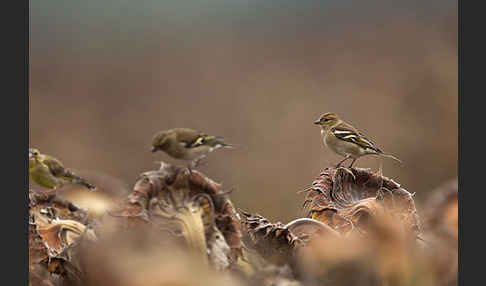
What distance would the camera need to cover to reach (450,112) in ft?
9.32

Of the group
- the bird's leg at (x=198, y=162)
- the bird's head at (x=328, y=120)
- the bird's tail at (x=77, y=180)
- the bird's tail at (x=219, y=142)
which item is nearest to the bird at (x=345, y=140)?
the bird's head at (x=328, y=120)

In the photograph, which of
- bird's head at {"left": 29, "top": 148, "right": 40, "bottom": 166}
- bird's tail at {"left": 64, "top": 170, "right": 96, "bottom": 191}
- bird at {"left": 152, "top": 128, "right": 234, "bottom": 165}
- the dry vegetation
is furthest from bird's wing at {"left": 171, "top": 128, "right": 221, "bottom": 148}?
bird's tail at {"left": 64, "top": 170, "right": 96, "bottom": 191}

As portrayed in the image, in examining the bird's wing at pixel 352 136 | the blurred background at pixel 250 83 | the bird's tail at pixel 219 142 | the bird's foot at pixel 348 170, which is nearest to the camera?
the bird's tail at pixel 219 142

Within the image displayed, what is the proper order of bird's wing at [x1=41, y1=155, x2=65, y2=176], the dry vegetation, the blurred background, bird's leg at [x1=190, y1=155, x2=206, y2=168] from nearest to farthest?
the dry vegetation, bird's leg at [x1=190, y1=155, x2=206, y2=168], the blurred background, bird's wing at [x1=41, y1=155, x2=65, y2=176]

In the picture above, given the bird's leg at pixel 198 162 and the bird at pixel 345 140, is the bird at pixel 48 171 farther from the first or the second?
the bird at pixel 345 140

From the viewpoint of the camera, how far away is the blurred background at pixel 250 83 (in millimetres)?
2521

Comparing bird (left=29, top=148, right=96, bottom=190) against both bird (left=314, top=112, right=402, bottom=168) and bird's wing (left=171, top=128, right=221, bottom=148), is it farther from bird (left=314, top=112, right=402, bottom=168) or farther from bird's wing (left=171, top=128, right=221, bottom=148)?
bird (left=314, top=112, right=402, bottom=168)

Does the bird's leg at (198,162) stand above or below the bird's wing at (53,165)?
below

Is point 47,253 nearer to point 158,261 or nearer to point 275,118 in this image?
point 158,261

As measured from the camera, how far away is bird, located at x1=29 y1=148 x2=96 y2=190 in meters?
2.67

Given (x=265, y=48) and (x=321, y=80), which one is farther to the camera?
(x=265, y=48)

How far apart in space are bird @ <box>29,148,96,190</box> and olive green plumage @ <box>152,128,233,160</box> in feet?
3.19

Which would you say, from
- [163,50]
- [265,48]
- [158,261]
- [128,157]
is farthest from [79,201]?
[158,261]

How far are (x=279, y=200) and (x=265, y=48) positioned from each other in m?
0.93
